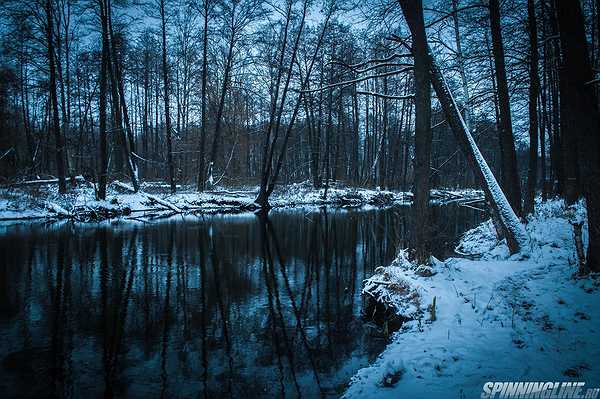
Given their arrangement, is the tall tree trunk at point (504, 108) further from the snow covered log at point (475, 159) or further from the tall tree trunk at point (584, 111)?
the tall tree trunk at point (584, 111)

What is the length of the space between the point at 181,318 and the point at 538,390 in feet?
17.2

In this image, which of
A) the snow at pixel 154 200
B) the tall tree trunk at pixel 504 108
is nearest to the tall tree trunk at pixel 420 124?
the tall tree trunk at pixel 504 108

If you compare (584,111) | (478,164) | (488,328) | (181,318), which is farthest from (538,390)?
(478,164)

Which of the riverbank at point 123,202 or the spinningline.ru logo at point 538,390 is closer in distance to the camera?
the spinningline.ru logo at point 538,390

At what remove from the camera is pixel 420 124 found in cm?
768

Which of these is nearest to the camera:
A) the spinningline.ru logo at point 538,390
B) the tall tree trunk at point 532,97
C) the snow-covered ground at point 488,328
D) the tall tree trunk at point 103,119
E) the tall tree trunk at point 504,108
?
the spinningline.ru logo at point 538,390

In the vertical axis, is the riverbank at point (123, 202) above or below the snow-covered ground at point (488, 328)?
above

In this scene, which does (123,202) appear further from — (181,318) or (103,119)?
(181,318)

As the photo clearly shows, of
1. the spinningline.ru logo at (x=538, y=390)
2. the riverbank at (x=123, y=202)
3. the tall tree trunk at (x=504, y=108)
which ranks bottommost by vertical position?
the spinningline.ru logo at (x=538, y=390)

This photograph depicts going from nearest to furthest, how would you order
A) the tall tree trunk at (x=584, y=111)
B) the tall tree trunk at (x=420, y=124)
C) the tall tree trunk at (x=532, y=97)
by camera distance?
the tall tree trunk at (x=584, y=111), the tall tree trunk at (x=420, y=124), the tall tree trunk at (x=532, y=97)


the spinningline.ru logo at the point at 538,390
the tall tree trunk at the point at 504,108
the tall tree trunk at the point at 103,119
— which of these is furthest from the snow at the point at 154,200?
the spinningline.ru logo at the point at 538,390

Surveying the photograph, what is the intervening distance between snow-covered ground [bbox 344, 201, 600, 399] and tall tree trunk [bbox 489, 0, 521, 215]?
3.85 metres

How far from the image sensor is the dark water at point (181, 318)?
4426mm

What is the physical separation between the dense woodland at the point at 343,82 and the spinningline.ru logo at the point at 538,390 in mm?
2940
